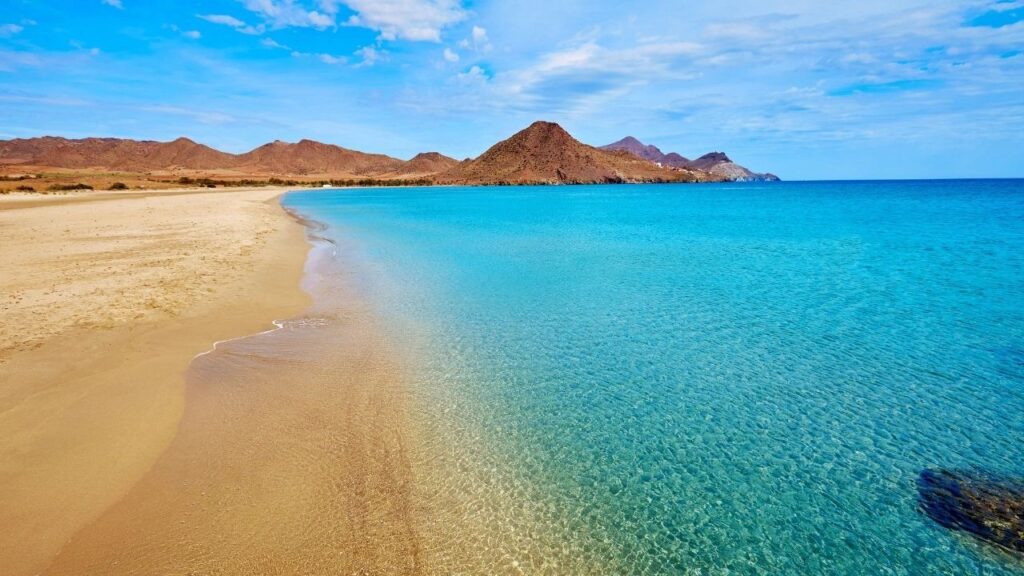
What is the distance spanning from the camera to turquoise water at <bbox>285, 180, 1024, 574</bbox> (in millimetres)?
5008

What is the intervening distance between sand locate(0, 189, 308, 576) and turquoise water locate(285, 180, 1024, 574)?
3694mm

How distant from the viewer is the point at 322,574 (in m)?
4.34

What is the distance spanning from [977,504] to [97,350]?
13.4 meters

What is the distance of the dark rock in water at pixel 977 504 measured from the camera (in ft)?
16.1

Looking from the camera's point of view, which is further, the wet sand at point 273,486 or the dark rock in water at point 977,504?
the dark rock in water at point 977,504

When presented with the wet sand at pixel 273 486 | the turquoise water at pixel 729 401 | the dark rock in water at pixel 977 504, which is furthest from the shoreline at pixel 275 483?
the dark rock in water at pixel 977 504

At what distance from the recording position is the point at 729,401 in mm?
7895

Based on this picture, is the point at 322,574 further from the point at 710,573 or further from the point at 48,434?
the point at 48,434

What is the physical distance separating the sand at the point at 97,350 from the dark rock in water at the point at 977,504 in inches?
350

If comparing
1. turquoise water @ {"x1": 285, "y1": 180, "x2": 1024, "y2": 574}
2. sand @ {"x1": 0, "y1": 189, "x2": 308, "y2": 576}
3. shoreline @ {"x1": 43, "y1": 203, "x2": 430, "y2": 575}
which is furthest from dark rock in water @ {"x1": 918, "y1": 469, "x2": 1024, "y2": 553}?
sand @ {"x1": 0, "y1": 189, "x2": 308, "y2": 576}

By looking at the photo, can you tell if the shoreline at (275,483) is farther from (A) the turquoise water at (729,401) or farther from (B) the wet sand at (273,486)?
(A) the turquoise water at (729,401)

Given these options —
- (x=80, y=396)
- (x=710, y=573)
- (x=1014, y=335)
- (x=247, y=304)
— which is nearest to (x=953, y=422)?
(x=710, y=573)

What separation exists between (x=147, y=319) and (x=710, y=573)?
39.4 ft

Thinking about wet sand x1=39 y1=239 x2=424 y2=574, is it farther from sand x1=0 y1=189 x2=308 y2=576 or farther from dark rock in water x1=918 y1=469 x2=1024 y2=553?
dark rock in water x1=918 y1=469 x2=1024 y2=553
